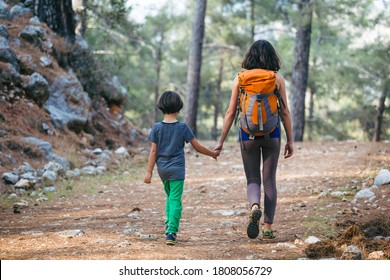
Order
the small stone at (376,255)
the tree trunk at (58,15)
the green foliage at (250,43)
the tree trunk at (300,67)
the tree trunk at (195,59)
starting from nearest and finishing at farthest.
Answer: the small stone at (376,255) → the tree trunk at (58,15) → the tree trunk at (195,59) → the tree trunk at (300,67) → the green foliage at (250,43)

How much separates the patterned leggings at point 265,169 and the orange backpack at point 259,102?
18 cm

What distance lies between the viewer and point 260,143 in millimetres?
4836

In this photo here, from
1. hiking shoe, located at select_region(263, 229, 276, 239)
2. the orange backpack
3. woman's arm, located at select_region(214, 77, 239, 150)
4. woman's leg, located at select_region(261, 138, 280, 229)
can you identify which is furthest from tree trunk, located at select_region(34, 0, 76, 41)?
hiking shoe, located at select_region(263, 229, 276, 239)

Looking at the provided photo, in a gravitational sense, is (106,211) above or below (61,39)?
below

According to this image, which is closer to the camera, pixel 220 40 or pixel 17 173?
pixel 17 173

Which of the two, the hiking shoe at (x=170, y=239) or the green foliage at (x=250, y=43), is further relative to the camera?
the green foliage at (x=250, y=43)

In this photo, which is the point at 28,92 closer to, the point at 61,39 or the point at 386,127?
the point at 61,39

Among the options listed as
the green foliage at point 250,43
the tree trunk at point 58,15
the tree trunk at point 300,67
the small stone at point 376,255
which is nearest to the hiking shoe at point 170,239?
the small stone at point 376,255

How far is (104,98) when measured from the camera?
14.6 metres

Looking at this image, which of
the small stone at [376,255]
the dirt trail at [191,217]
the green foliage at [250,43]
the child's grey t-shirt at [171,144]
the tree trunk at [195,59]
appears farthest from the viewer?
the green foliage at [250,43]

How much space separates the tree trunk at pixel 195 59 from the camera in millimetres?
14812

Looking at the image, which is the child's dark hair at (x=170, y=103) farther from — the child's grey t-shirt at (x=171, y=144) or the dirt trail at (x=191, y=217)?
the dirt trail at (x=191, y=217)
